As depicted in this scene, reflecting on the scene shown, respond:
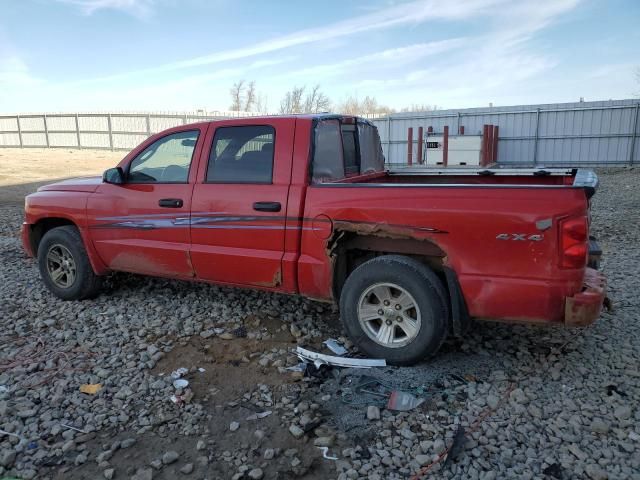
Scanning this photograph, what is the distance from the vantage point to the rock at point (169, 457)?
110 inches

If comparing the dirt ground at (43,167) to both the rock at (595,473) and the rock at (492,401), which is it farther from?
the rock at (595,473)

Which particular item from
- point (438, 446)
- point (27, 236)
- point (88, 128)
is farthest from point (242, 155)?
point (88, 128)

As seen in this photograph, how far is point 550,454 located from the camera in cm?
277

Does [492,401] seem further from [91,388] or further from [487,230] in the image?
[91,388]

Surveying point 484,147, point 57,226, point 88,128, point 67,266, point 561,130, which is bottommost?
point 67,266

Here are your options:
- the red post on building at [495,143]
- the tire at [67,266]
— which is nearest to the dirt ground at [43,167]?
the tire at [67,266]

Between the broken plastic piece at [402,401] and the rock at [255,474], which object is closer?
the rock at [255,474]

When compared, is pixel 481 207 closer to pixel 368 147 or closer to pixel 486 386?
pixel 486 386

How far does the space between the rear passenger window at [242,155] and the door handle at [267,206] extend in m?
0.21

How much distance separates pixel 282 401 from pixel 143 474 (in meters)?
0.99

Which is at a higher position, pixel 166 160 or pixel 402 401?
pixel 166 160

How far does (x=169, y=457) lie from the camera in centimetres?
282

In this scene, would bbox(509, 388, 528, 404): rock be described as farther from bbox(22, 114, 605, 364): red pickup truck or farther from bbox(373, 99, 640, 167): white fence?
bbox(373, 99, 640, 167): white fence

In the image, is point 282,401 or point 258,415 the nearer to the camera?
point 258,415
